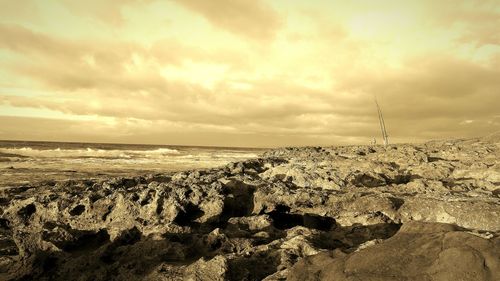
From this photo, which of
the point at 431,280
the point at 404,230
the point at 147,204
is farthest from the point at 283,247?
the point at 147,204

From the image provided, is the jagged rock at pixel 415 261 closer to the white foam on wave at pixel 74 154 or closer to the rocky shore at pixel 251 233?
the rocky shore at pixel 251 233

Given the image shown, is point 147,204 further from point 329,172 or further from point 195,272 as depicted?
point 329,172

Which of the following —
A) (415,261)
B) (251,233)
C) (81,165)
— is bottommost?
(81,165)

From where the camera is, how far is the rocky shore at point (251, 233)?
3.81 meters

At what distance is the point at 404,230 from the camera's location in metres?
4.69

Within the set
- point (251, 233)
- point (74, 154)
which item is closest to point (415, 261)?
point (251, 233)

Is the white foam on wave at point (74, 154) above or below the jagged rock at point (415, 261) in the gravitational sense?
below

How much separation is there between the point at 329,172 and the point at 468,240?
657 centimetres

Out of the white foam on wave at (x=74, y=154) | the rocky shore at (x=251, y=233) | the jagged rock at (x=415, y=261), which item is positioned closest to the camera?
the jagged rock at (x=415, y=261)

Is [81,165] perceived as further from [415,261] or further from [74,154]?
[415,261]

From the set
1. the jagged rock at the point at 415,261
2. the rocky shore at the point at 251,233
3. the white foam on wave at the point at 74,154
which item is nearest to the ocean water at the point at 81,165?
the white foam on wave at the point at 74,154

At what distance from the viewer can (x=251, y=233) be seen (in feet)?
20.5

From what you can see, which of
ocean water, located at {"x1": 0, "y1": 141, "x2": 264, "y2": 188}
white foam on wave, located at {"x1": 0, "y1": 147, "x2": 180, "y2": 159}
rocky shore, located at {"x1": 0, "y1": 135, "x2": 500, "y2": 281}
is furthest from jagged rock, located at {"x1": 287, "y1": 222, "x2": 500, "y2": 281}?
white foam on wave, located at {"x1": 0, "y1": 147, "x2": 180, "y2": 159}

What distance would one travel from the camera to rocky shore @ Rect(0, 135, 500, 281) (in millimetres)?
3814
